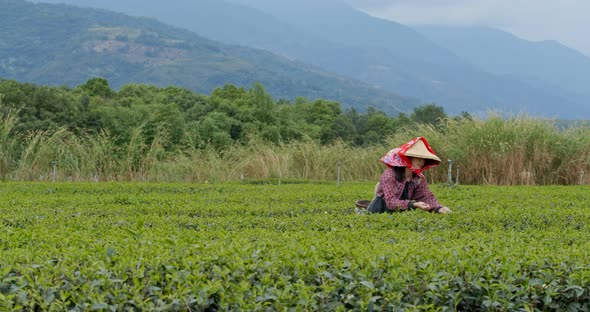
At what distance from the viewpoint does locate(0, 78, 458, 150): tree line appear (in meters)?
25.0

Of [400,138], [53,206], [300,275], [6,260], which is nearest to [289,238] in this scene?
[300,275]

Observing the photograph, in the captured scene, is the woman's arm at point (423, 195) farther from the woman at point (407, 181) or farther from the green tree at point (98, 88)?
the green tree at point (98, 88)

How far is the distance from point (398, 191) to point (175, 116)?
2123 centimetres

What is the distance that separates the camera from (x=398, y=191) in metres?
8.31

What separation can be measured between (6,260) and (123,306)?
1025 millimetres

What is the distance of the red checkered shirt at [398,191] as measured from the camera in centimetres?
822

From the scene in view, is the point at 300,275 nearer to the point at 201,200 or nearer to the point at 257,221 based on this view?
the point at 257,221

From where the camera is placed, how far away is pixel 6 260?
14.6 feet

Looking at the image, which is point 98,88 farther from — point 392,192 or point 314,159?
point 392,192

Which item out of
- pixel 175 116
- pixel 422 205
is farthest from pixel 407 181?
pixel 175 116

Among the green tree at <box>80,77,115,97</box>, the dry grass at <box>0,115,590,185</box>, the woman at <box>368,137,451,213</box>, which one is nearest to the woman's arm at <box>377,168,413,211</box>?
the woman at <box>368,137,451,213</box>

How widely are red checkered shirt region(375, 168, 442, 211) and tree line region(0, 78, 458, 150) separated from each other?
1040 cm

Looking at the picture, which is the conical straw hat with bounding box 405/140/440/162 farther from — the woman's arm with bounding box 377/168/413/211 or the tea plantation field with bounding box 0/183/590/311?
the tea plantation field with bounding box 0/183/590/311

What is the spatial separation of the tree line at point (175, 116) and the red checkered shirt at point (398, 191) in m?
10.4
